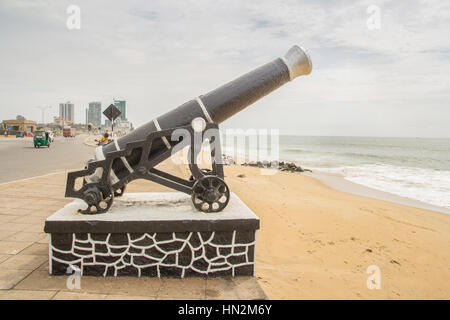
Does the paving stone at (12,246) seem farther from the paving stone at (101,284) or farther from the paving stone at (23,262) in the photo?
the paving stone at (101,284)

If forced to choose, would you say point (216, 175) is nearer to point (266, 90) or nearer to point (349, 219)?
point (266, 90)

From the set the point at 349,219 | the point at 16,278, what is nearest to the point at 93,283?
the point at 16,278

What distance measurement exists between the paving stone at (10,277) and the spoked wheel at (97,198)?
853 millimetres

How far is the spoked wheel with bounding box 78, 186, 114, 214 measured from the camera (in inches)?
148

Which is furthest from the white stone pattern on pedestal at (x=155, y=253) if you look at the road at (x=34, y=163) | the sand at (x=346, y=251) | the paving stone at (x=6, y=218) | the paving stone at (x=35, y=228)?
the road at (x=34, y=163)

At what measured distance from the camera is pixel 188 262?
11.9ft

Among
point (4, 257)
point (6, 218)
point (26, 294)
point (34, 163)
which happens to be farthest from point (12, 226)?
point (34, 163)

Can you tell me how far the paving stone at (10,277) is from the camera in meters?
3.26

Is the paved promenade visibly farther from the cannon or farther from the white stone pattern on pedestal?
the cannon

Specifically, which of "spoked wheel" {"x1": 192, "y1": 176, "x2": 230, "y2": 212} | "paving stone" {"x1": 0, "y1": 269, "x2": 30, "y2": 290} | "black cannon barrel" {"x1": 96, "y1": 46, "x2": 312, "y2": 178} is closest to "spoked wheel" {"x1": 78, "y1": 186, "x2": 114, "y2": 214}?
"black cannon barrel" {"x1": 96, "y1": 46, "x2": 312, "y2": 178}

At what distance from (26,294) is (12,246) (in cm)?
158

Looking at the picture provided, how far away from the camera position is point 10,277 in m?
3.44

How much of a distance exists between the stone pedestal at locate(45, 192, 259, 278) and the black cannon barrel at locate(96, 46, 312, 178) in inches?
34.8

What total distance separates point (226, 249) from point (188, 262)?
17.1 inches
